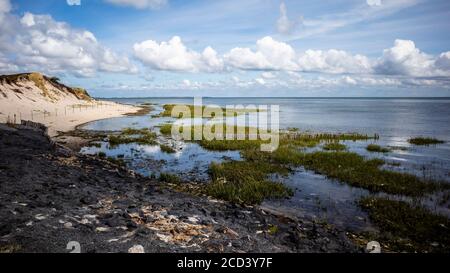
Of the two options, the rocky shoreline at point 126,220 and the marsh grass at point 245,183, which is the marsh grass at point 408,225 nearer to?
the rocky shoreline at point 126,220

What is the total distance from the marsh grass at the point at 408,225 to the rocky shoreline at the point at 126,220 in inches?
90.1

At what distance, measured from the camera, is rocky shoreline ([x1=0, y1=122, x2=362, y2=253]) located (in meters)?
9.71

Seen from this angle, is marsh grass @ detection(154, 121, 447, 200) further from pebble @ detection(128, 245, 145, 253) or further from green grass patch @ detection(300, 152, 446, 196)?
pebble @ detection(128, 245, 145, 253)

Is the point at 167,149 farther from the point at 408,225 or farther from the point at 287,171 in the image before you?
the point at 408,225

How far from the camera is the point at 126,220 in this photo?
11.7m

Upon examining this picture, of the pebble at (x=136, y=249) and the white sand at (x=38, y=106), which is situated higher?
the white sand at (x=38, y=106)

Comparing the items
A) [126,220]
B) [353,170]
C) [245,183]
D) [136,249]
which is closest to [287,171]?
[353,170]

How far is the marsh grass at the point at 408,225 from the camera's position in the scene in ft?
40.4

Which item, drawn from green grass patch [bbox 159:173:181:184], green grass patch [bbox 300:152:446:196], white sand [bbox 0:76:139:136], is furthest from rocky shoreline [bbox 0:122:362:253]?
white sand [bbox 0:76:139:136]

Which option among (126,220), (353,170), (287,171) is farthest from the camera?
(287,171)

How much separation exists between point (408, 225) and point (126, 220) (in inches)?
488

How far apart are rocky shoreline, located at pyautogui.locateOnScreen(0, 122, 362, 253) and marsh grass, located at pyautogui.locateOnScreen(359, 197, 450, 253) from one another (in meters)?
2.29

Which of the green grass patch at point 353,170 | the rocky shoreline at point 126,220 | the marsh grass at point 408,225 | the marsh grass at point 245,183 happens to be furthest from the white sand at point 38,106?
the marsh grass at point 408,225
